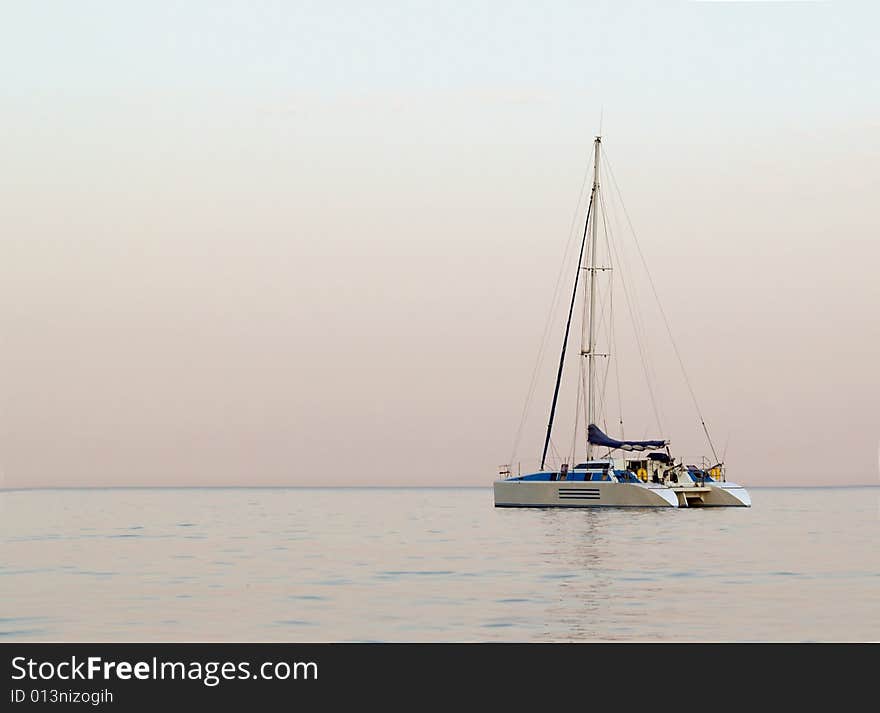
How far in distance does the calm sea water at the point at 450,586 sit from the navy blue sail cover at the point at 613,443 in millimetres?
18779

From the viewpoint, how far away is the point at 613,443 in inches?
3593

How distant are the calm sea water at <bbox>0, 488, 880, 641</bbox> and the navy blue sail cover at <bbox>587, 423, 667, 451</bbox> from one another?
18.8 m

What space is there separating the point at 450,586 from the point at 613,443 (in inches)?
Answer: 2038

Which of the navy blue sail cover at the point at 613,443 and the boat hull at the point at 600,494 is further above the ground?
the navy blue sail cover at the point at 613,443

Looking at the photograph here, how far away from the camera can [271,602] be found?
3656cm

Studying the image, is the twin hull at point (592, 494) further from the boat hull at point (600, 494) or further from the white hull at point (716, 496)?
the white hull at point (716, 496)

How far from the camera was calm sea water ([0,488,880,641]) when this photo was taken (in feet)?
102

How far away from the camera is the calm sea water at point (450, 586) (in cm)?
3123

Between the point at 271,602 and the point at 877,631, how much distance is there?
15361 mm
